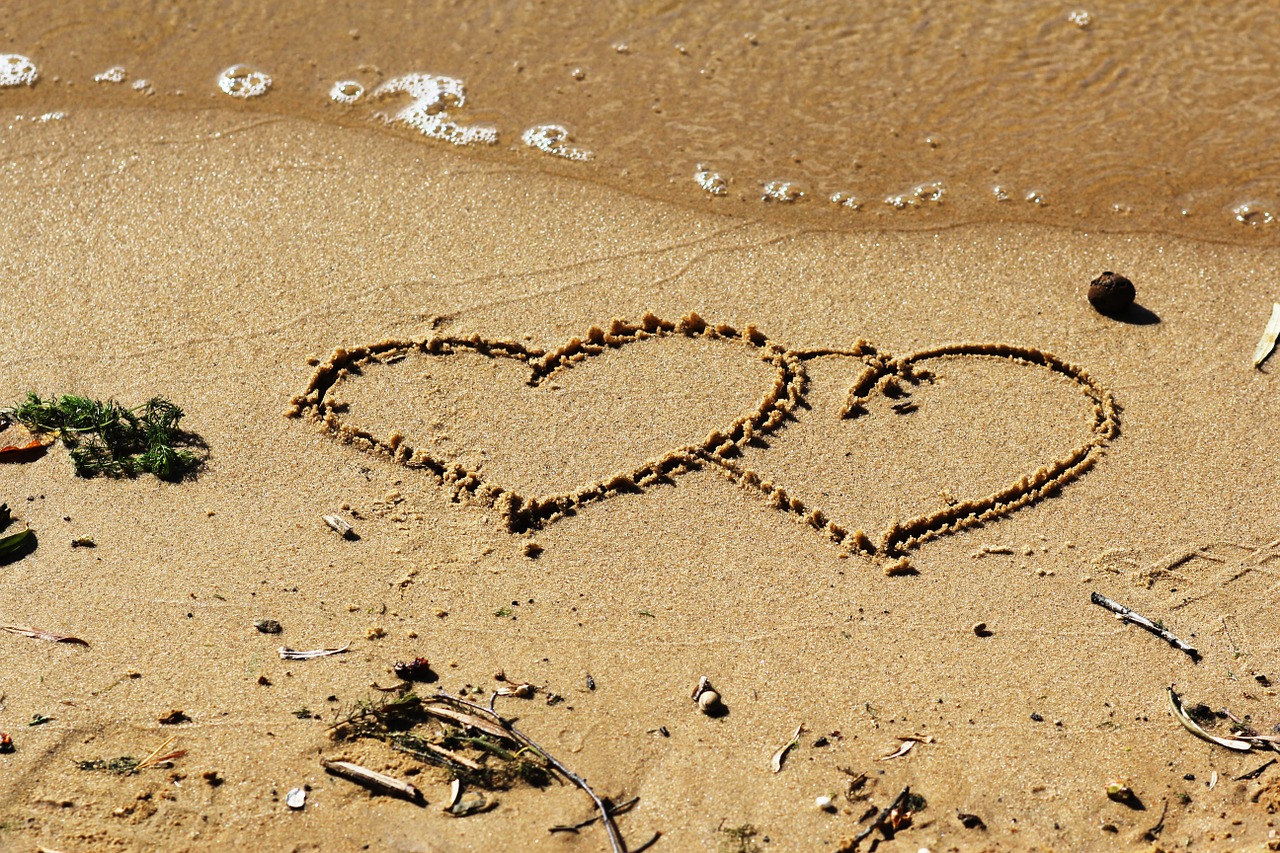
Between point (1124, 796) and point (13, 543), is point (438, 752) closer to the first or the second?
point (13, 543)

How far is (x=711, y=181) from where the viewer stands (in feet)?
18.8

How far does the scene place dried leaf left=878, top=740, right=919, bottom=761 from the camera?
3.32 metres

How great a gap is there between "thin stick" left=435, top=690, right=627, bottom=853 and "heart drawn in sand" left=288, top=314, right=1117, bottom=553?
81 cm

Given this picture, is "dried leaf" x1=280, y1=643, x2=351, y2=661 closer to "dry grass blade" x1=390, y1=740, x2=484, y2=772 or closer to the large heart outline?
"dry grass blade" x1=390, y1=740, x2=484, y2=772

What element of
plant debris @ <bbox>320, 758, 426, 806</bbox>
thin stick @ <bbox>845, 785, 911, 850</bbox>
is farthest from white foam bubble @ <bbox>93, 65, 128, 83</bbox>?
thin stick @ <bbox>845, 785, 911, 850</bbox>

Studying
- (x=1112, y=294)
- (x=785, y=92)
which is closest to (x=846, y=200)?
(x=785, y=92)

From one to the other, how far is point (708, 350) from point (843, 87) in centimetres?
234

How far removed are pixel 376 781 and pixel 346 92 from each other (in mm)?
4245

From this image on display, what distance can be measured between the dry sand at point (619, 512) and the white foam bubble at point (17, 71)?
2.74 ft

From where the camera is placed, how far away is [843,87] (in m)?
6.34

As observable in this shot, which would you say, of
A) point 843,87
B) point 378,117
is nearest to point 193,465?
point 378,117

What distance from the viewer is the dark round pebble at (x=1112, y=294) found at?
16.0 feet

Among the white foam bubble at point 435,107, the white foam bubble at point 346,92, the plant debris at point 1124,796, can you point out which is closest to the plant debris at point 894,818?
the plant debris at point 1124,796

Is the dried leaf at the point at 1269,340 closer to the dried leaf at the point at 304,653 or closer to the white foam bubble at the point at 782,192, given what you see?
the white foam bubble at the point at 782,192
